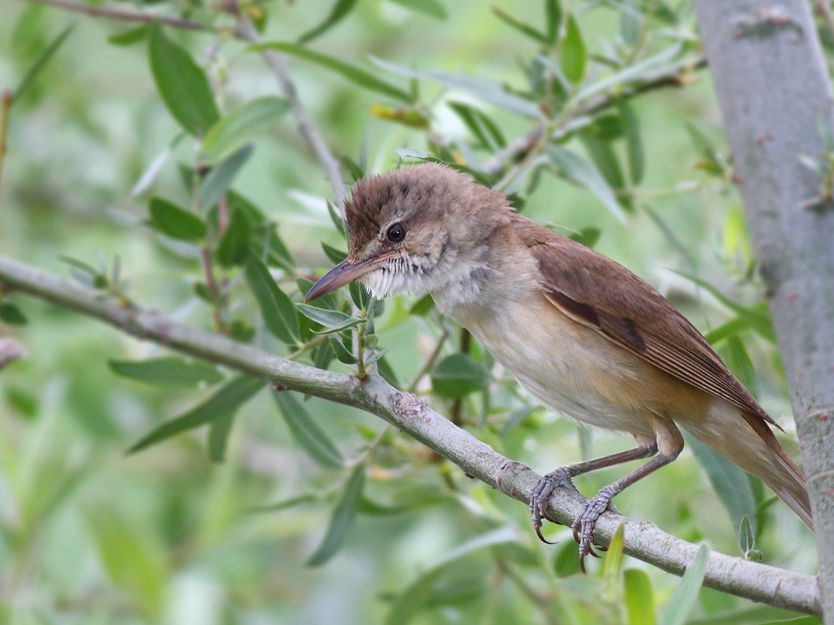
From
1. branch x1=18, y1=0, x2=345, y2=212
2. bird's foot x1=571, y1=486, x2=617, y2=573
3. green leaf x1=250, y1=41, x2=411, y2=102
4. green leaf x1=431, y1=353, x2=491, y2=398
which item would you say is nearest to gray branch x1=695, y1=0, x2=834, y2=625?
bird's foot x1=571, y1=486, x2=617, y2=573

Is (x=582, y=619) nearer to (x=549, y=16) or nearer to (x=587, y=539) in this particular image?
(x=587, y=539)

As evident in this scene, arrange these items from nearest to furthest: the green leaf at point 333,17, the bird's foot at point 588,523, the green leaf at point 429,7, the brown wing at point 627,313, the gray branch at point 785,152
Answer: the bird's foot at point 588,523 < the gray branch at point 785,152 < the brown wing at point 627,313 < the green leaf at point 333,17 < the green leaf at point 429,7

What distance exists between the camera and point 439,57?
5199 millimetres

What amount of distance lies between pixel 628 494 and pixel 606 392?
1.58ft

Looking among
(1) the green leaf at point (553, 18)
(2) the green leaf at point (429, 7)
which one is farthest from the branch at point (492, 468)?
(2) the green leaf at point (429, 7)

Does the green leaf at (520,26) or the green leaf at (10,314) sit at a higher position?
the green leaf at (520,26)

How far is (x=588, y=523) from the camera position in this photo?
7.48ft

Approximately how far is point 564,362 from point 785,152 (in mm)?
762

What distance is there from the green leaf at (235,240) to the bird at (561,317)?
0.26 metres

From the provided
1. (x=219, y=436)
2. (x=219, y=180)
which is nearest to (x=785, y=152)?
(x=219, y=180)

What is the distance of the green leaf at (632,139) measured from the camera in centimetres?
342

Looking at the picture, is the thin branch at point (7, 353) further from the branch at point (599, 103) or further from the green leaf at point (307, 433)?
the branch at point (599, 103)

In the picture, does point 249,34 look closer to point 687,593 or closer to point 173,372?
point 173,372

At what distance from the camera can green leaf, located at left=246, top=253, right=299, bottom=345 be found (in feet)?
8.20
